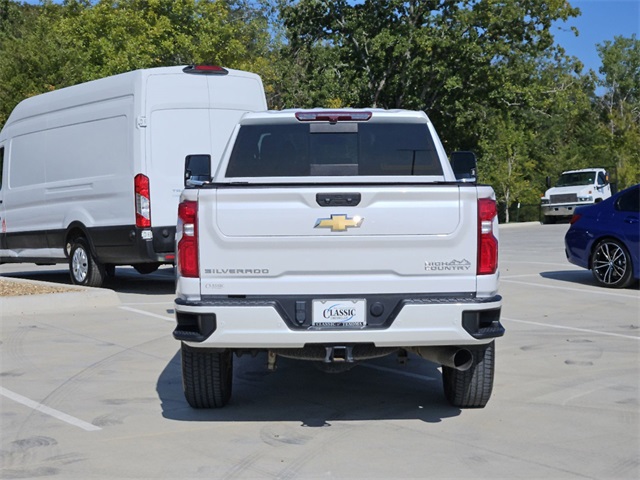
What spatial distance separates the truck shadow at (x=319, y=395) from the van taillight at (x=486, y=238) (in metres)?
1.12

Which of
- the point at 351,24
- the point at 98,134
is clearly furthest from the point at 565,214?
the point at 98,134

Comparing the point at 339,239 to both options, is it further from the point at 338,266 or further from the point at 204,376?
the point at 204,376

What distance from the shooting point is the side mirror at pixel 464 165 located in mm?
7441

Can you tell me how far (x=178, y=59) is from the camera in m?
44.6

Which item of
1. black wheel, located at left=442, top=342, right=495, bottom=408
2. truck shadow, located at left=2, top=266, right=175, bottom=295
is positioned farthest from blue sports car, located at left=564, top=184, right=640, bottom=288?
black wheel, located at left=442, top=342, right=495, bottom=408

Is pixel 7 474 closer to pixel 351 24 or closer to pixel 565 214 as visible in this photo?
pixel 565 214

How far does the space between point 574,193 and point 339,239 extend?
32944 millimetres

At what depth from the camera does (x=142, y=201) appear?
13.3m

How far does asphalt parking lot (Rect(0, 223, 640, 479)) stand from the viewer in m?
5.42

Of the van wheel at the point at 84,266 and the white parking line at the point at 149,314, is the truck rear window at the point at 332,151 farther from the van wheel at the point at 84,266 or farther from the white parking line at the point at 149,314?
the van wheel at the point at 84,266

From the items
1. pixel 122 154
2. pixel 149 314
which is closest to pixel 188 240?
pixel 149 314

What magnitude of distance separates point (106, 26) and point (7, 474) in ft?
126

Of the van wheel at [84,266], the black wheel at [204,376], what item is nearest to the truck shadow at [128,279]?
the van wheel at [84,266]

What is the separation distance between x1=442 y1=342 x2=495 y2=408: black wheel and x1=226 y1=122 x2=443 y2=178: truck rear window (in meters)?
1.47
